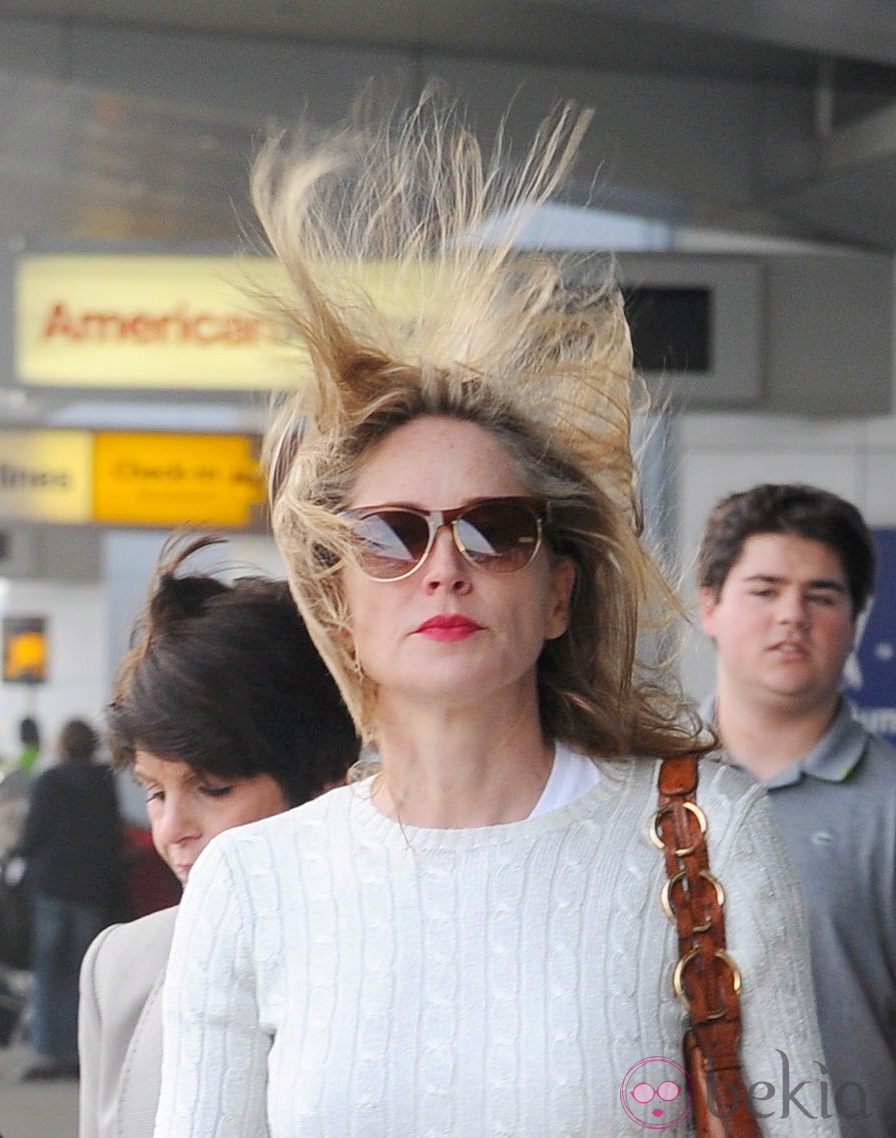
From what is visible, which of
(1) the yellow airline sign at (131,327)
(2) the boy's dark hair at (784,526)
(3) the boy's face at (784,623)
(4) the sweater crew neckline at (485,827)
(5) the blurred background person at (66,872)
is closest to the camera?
(4) the sweater crew neckline at (485,827)

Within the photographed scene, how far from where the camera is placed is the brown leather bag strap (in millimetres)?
1715

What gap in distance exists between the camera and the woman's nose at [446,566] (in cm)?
185

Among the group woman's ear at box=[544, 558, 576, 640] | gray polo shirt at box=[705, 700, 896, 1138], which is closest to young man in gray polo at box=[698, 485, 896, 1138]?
gray polo shirt at box=[705, 700, 896, 1138]

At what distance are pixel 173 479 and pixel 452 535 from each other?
515 centimetres

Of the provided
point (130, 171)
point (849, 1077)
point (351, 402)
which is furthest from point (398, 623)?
point (130, 171)

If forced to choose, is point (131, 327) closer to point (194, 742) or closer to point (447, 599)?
point (194, 742)

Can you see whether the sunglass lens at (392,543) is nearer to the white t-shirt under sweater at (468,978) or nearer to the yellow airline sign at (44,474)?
the white t-shirt under sweater at (468,978)

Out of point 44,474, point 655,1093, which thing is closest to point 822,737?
point 655,1093

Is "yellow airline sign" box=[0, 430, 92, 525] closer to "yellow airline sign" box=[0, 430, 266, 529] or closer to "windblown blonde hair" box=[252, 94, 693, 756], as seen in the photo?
"yellow airline sign" box=[0, 430, 266, 529]

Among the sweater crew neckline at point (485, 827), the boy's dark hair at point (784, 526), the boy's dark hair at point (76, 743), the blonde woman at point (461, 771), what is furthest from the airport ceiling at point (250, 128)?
the sweater crew neckline at point (485, 827)

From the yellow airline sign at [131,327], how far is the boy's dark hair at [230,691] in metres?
3.88

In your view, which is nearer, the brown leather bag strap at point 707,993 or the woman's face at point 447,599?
the brown leather bag strap at point 707,993

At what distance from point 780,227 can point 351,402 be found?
16.6ft

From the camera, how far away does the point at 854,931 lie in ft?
9.89
